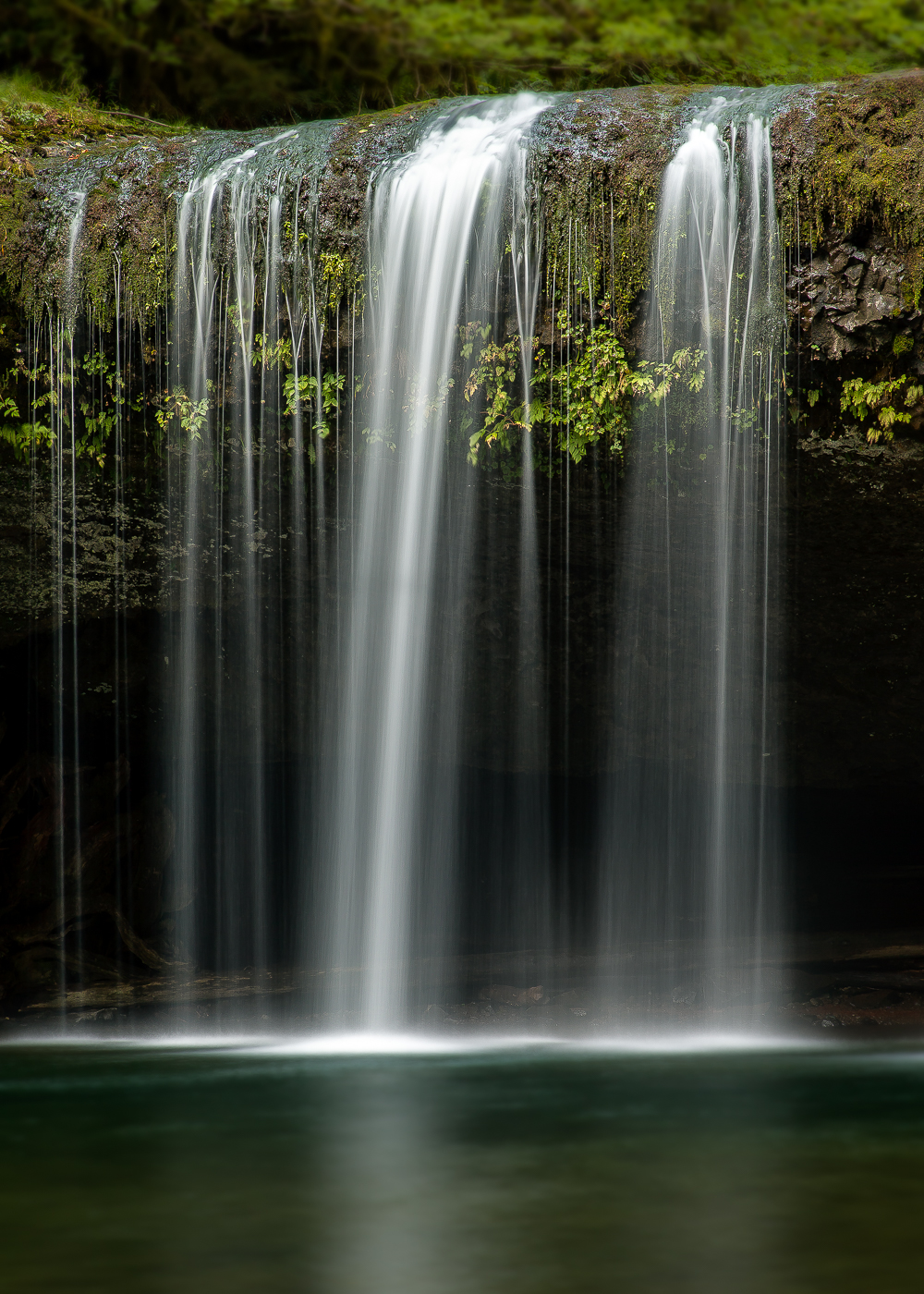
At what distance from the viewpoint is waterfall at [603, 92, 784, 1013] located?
6.25 m

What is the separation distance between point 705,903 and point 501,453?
320 cm

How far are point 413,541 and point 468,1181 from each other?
4297 millimetres

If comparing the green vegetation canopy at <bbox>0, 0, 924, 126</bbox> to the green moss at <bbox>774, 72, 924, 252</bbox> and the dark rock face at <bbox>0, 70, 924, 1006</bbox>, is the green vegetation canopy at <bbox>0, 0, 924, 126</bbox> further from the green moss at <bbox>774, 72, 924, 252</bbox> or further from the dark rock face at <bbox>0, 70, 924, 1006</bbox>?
the green moss at <bbox>774, 72, 924, 252</bbox>

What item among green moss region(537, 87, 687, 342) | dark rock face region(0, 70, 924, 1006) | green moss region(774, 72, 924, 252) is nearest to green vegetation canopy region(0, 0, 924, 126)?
dark rock face region(0, 70, 924, 1006)

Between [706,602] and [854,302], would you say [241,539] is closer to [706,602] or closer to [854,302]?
[706,602]

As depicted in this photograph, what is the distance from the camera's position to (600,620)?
743 centimetres

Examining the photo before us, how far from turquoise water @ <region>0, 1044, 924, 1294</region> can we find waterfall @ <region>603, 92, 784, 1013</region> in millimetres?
2279

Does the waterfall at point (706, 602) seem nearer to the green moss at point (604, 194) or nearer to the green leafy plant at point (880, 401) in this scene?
the green moss at point (604, 194)

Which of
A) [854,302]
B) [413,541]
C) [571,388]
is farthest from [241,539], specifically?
[854,302]

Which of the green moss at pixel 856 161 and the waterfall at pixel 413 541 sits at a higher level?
the green moss at pixel 856 161

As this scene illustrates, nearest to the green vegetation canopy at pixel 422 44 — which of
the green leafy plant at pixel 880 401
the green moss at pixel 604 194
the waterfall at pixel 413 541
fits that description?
the waterfall at pixel 413 541

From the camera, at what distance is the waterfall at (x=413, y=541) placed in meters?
6.62

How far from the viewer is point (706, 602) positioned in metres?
7.07

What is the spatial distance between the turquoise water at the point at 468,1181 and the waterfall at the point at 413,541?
6.33 ft
